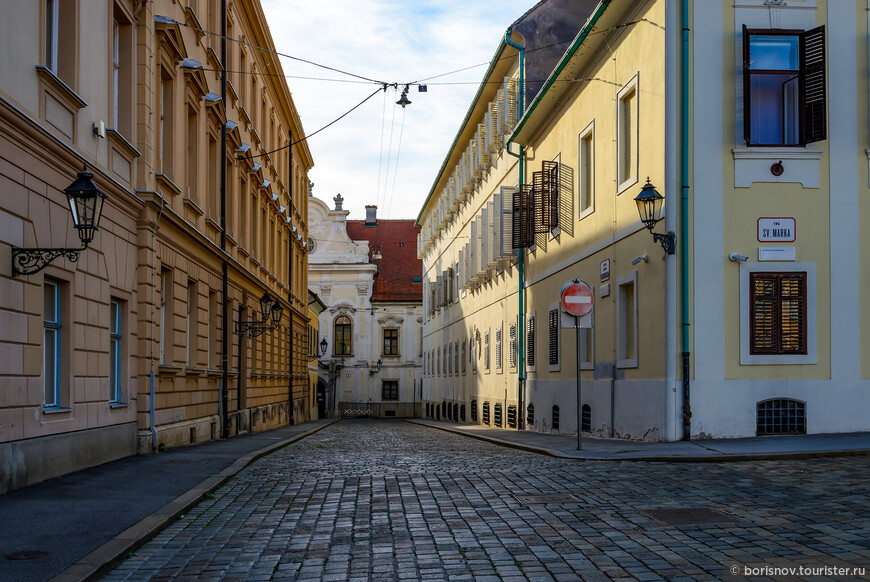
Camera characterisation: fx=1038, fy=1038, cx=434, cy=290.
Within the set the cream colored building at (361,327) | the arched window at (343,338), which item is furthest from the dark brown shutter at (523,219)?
the arched window at (343,338)

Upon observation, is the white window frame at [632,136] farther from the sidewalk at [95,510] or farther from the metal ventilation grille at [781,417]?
the sidewalk at [95,510]

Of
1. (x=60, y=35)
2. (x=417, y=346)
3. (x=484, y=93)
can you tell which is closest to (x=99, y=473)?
(x=60, y=35)

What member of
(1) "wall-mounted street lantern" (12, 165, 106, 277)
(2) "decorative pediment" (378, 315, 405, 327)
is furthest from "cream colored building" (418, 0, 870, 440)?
(2) "decorative pediment" (378, 315, 405, 327)

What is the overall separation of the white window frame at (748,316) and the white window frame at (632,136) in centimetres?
308

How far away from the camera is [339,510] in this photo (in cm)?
973

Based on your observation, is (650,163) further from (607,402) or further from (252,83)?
(252,83)

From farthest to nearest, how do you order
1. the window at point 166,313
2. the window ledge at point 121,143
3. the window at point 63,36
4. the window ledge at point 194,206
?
the window ledge at point 194,206 < the window at point 166,313 < the window ledge at point 121,143 < the window at point 63,36

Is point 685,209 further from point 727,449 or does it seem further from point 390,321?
point 390,321

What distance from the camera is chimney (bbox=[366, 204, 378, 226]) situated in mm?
79144

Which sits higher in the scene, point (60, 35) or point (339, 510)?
point (60, 35)

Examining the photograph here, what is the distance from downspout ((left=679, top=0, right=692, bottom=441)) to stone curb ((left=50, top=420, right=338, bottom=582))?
297 inches

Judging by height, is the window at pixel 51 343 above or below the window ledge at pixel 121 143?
below

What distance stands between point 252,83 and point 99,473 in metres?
21.1

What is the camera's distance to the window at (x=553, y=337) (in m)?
25.1
